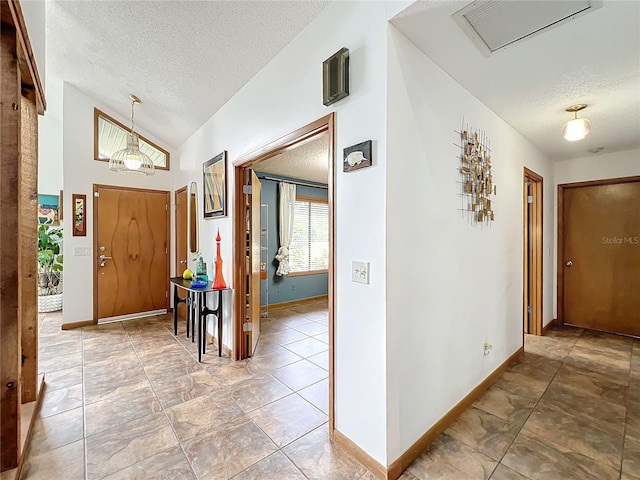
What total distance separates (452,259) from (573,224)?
3236 millimetres

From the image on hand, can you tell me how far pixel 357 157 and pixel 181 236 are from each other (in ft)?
12.7

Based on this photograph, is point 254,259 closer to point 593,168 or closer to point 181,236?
point 181,236

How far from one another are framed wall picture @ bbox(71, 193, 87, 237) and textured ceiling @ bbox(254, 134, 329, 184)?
7.98 feet

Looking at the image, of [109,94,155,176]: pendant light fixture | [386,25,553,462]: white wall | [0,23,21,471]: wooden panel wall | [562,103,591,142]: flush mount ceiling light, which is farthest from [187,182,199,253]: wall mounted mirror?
[562,103,591,142]: flush mount ceiling light

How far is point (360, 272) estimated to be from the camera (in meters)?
1.64

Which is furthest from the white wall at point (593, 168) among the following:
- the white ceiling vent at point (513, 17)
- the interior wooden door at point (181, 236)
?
the interior wooden door at point (181, 236)

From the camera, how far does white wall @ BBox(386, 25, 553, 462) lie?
5.16 feet

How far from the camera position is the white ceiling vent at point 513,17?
1427 millimetres

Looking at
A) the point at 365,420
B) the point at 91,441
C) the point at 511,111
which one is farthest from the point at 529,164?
the point at 91,441

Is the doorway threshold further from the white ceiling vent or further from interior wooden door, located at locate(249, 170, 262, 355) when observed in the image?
the white ceiling vent

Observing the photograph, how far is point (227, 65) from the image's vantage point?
2611 millimetres

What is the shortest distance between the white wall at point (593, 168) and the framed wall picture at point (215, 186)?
431 cm

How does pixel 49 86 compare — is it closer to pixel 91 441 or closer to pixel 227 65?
pixel 227 65

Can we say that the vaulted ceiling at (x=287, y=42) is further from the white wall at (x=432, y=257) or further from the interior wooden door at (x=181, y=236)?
the interior wooden door at (x=181, y=236)
